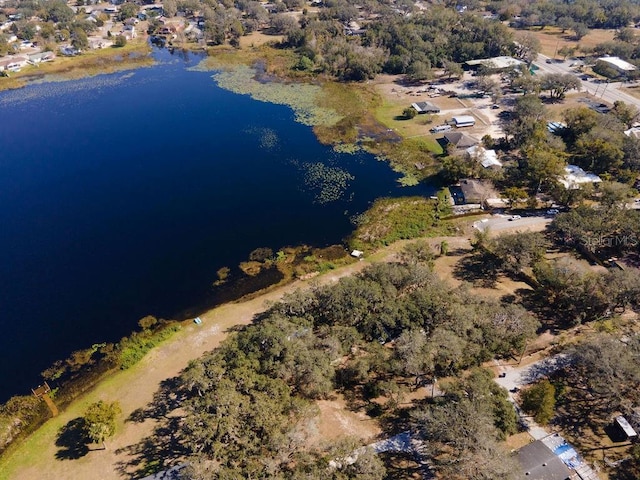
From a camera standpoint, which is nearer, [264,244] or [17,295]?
[17,295]

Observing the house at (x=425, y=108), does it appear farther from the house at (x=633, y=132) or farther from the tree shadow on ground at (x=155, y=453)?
the tree shadow on ground at (x=155, y=453)

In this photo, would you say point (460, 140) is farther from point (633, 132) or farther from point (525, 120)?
point (633, 132)

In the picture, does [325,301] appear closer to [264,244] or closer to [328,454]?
[328,454]

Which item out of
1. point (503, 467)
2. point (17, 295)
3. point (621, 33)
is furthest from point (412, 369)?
point (621, 33)

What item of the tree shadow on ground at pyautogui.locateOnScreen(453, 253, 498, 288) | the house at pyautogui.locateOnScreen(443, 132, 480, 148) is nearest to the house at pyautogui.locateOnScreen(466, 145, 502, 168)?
the house at pyautogui.locateOnScreen(443, 132, 480, 148)

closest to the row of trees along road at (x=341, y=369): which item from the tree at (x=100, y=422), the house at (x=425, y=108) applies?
the tree at (x=100, y=422)
